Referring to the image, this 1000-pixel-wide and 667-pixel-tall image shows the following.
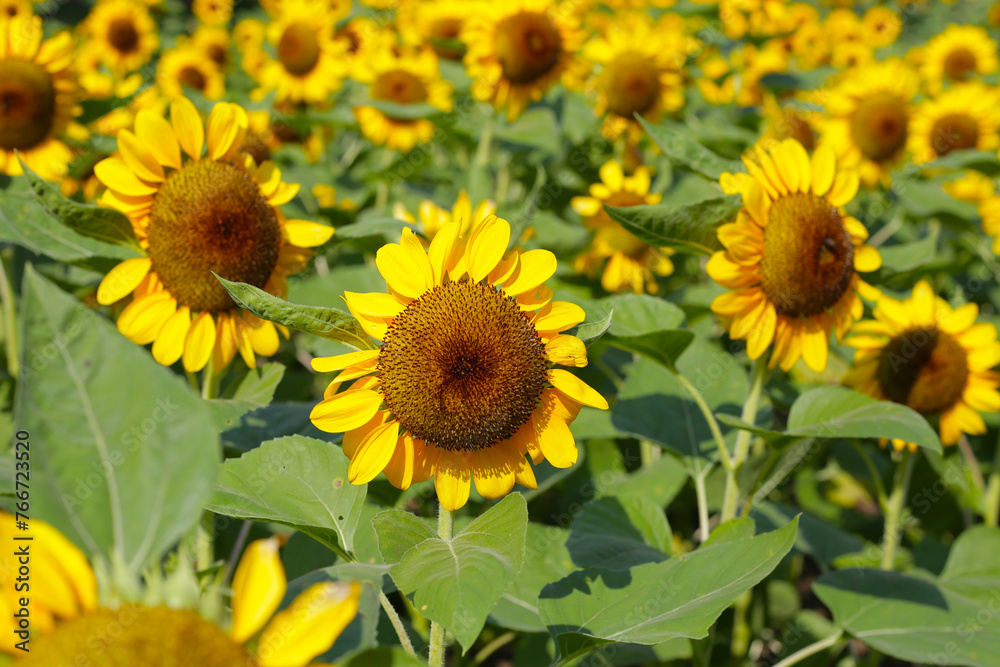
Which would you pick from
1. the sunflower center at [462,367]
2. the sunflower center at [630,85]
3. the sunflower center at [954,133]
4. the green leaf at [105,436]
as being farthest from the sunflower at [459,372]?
the sunflower center at [954,133]

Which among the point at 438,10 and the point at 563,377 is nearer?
the point at 563,377

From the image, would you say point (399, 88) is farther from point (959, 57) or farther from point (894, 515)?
point (959, 57)

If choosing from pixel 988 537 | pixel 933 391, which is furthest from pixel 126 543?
pixel 988 537

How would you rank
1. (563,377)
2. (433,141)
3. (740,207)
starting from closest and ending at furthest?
1. (563,377)
2. (740,207)
3. (433,141)

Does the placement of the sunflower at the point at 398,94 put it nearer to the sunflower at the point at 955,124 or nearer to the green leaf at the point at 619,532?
the sunflower at the point at 955,124

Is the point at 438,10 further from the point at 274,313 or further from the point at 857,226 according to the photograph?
the point at 274,313

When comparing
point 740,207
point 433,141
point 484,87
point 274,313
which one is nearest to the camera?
point 274,313

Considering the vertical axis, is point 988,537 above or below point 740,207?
below
